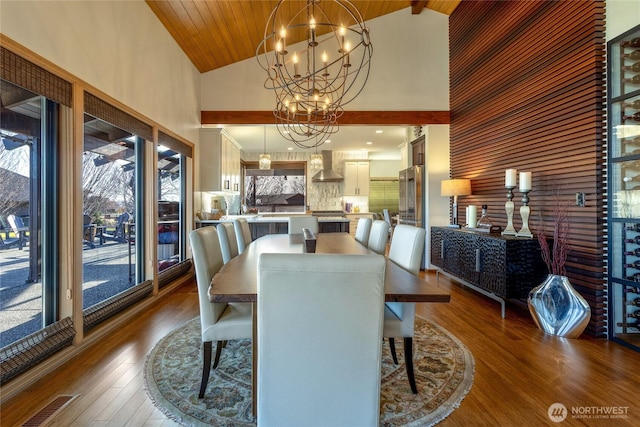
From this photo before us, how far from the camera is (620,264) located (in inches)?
104

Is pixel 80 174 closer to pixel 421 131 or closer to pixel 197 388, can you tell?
pixel 197 388

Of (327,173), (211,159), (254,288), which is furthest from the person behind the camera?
(327,173)

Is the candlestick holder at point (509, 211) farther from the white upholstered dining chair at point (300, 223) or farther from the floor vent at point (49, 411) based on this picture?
the floor vent at point (49, 411)

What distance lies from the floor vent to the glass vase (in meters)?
3.61

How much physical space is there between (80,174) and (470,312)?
3.85m

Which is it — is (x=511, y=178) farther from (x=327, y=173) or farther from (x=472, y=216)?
(x=327, y=173)

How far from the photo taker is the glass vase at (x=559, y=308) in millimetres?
2703

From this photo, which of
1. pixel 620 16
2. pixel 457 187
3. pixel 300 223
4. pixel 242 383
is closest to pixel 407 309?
pixel 242 383

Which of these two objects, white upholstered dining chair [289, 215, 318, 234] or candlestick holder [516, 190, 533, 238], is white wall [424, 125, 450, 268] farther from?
white upholstered dining chair [289, 215, 318, 234]

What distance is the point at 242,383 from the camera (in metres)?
2.04

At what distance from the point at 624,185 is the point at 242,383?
10.8 ft

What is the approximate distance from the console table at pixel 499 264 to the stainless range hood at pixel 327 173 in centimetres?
445

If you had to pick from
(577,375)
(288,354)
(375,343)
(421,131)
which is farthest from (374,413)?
(421,131)

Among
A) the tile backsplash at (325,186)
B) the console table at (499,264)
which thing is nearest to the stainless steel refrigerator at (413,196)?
the console table at (499,264)
